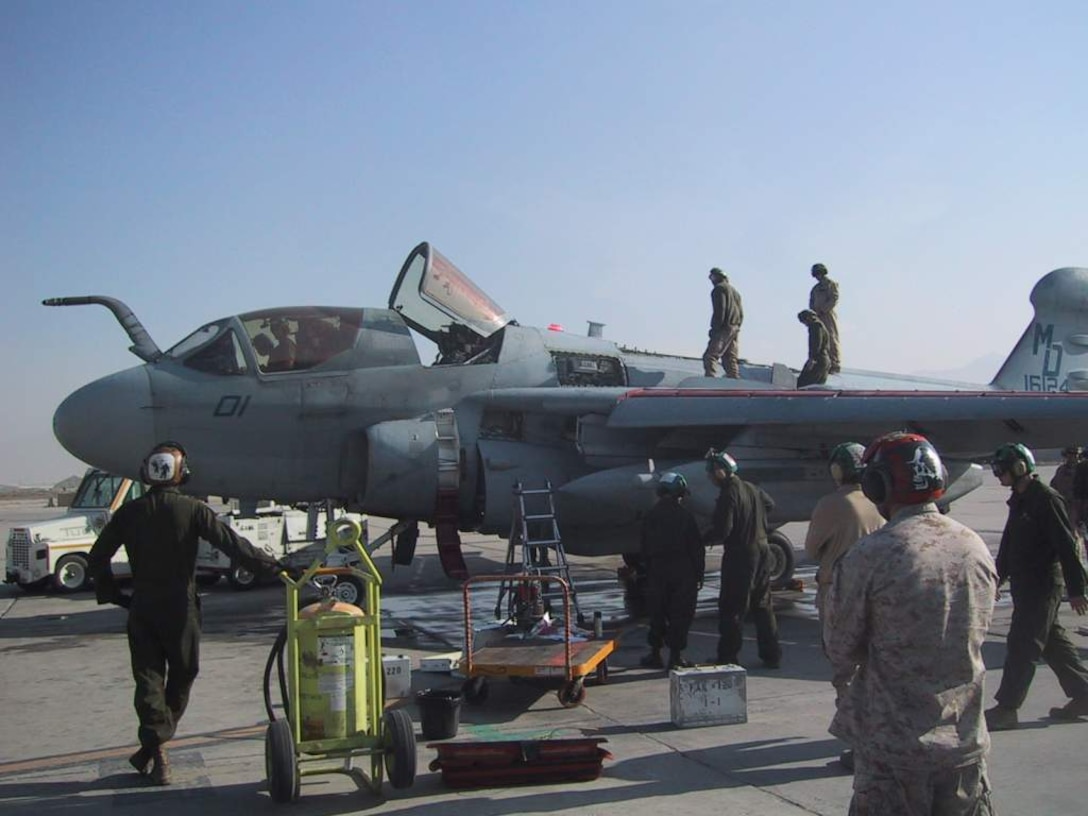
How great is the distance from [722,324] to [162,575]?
29.8 ft

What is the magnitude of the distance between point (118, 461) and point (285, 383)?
1907 millimetres

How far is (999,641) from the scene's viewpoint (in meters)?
9.59

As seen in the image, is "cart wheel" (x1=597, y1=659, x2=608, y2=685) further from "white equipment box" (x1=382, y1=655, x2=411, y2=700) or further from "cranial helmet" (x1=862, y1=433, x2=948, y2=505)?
"cranial helmet" (x1=862, y1=433, x2=948, y2=505)

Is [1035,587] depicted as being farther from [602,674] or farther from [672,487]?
[602,674]

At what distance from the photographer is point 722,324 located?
13.5 meters

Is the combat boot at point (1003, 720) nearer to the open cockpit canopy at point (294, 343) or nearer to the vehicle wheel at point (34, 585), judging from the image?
the open cockpit canopy at point (294, 343)

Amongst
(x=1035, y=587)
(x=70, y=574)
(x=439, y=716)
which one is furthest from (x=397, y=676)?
(x=70, y=574)

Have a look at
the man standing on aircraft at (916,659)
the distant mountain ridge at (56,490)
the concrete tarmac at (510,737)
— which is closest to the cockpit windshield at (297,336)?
the concrete tarmac at (510,737)

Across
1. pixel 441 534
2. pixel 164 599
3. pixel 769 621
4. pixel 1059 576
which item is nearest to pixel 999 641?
pixel 769 621

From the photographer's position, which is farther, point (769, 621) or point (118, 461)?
point (118, 461)

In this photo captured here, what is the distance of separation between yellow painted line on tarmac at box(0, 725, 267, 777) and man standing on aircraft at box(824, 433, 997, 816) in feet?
15.4

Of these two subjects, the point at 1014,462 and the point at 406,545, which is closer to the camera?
the point at 1014,462

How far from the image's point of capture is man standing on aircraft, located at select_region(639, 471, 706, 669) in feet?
27.9

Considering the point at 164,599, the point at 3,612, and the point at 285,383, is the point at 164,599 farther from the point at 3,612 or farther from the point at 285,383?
the point at 3,612
